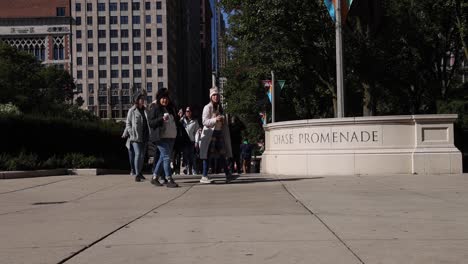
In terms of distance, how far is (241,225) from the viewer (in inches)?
240

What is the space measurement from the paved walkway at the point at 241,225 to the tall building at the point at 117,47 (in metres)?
124

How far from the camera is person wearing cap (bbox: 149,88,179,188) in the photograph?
10.6m

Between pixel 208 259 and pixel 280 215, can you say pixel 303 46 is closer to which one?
pixel 280 215

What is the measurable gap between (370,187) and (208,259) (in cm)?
621

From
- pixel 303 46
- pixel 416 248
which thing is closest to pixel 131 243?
pixel 416 248

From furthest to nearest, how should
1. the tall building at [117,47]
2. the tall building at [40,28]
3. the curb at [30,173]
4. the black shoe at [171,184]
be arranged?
the tall building at [40,28] < the tall building at [117,47] < the curb at [30,173] < the black shoe at [171,184]

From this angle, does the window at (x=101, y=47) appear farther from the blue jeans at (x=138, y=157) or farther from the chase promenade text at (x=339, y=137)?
the blue jeans at (x=138, y=157)

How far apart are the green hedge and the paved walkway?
20.6 ft

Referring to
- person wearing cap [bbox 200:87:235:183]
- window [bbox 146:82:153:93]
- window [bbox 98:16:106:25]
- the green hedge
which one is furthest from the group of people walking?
window [bbox 98:16:106:25]

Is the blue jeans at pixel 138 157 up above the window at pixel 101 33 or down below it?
below

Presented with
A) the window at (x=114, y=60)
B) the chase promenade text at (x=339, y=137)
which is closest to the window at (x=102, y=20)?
the window at (x=114, y=60)

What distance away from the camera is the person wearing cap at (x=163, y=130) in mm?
10555

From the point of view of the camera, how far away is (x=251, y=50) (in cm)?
2841

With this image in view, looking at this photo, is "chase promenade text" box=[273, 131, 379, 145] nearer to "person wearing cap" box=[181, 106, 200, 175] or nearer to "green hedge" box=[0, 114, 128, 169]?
"person wearing cap" box=[181, 106, 200, 175]
